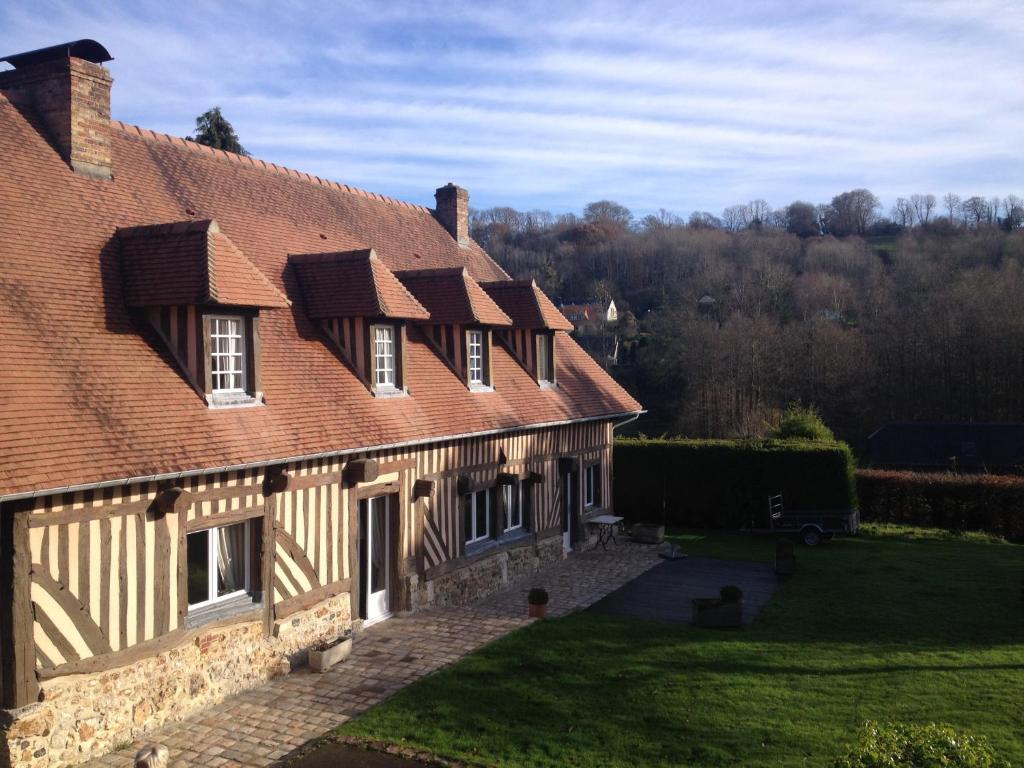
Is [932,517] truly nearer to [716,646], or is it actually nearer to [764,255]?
[716,646]

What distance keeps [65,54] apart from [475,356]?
318 inches

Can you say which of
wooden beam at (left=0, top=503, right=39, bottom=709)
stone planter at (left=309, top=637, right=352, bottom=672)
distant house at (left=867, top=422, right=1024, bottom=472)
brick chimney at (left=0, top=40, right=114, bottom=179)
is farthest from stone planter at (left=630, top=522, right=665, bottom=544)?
distant house at (left=867, top=422, right=1024, bottom=472)

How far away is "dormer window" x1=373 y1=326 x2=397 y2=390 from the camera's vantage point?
522 inches

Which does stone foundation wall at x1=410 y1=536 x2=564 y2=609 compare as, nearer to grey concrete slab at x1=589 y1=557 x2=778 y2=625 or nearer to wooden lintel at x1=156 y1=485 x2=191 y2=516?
grey concrete slab at x1=589 y1=557 x2=778 y2=625

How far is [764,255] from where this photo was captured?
2753 inches

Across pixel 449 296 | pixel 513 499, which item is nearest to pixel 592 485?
pixel 513 499

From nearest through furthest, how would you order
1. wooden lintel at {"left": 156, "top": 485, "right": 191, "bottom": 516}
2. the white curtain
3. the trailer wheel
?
1. wooden lintel at {"left": 156, "top": 485, "right": 191, "bottom": 516}
2. the white curtain
3. the trailer wheel

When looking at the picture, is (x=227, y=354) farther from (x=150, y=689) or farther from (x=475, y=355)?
(x=475, y=355)

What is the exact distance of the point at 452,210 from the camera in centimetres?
2061

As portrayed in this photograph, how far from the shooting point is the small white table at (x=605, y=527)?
63.7ft

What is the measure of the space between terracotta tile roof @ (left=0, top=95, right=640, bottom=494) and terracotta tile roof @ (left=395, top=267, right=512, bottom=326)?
0.74m

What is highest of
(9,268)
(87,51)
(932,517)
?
(87,51)

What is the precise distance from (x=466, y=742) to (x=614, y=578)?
329 inches

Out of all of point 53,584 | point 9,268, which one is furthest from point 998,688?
point 9,268
